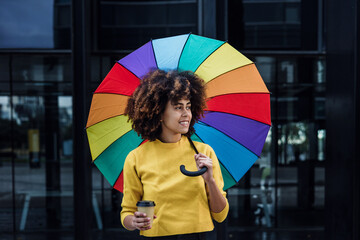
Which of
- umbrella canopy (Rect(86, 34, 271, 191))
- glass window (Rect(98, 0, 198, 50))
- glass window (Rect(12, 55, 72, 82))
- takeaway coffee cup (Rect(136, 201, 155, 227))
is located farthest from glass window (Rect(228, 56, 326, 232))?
takeaway coffee cup (Rect(136, 201, 155, 227))

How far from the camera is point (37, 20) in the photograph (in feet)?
27.9

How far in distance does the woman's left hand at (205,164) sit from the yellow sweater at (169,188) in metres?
0.10

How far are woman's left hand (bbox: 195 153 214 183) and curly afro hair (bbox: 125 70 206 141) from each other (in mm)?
303

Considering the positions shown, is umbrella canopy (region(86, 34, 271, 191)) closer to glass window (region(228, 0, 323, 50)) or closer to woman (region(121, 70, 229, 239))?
woman (region(121, 70, 229, 239))

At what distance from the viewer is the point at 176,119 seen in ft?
7.09

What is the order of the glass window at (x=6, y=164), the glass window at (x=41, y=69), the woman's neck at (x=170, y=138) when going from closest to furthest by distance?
the woman's neck at (x=170, y=138)
the glass window at (x=6, y=164)
the glass window at (x=41, y=69)

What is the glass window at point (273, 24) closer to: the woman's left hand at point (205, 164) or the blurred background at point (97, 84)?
the blurred background at point (97, 84)

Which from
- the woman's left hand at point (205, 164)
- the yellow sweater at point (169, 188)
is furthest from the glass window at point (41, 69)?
the woman's left hand at point (205, 164)

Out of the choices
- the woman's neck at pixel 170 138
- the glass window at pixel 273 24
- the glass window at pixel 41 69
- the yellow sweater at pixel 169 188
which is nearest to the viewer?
the yellow sweater at pixel 169 188

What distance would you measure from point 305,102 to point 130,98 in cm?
763

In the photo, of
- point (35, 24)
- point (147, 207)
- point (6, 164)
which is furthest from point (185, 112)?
point (6, 164)

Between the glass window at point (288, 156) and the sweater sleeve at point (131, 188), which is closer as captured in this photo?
the sweater sleeve at point (131, 188)

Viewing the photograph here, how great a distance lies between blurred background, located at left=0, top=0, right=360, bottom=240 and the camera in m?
8.39

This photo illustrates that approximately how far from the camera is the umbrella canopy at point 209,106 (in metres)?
2.40
